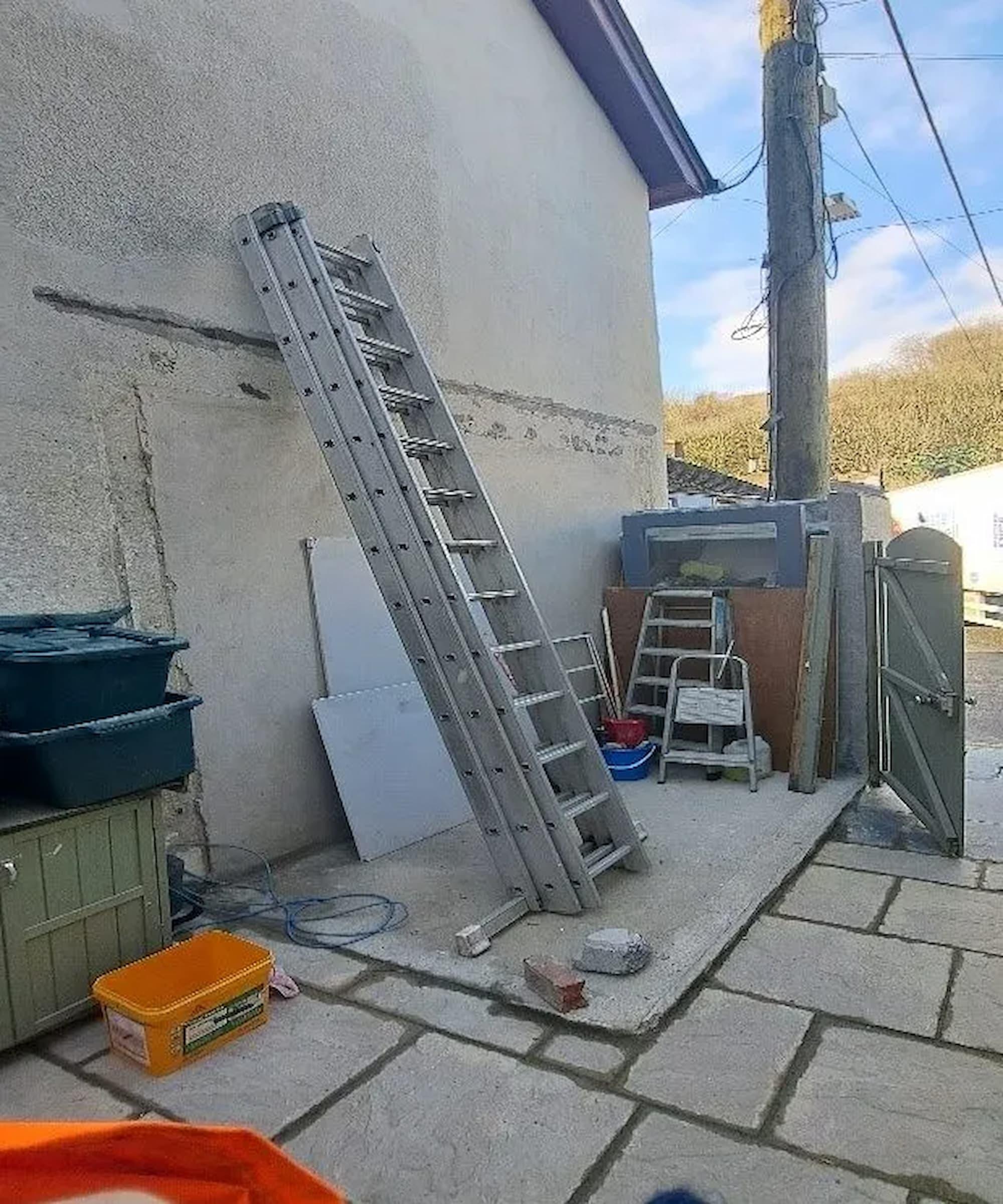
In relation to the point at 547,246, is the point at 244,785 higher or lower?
lower

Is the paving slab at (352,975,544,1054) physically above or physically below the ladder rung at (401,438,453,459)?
below

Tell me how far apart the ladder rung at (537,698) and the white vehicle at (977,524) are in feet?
34.0

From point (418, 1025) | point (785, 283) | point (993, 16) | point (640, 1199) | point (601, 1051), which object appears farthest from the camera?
point (993, 16)

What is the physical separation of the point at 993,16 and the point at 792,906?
8728 millimetres

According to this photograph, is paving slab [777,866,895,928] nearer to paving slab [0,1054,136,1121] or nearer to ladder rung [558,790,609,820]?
ladder rung [558,790,609,820]

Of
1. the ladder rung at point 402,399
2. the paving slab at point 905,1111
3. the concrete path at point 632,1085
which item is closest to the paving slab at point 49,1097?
the concrete path at point 632,1085

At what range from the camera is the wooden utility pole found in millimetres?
5344

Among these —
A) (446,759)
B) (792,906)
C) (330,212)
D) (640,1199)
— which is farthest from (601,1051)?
(330,212)

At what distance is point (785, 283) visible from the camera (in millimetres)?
5414

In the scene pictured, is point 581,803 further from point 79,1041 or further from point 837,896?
point 79,1041

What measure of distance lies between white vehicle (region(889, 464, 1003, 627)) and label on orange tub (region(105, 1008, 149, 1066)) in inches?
479

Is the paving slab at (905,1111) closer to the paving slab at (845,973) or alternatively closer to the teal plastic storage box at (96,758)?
the paving slab at (845,973)

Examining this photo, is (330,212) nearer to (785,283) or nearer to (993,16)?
(785,283)

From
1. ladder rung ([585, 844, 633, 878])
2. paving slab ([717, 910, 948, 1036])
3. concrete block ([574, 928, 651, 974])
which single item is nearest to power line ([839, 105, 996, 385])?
ladder rung ([585, 844, 633, 878])
